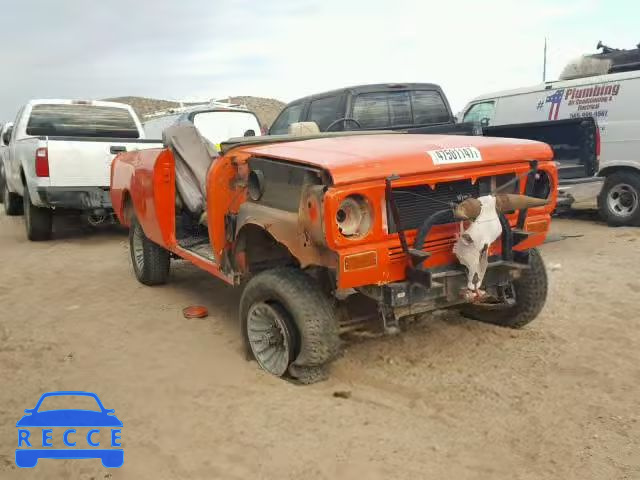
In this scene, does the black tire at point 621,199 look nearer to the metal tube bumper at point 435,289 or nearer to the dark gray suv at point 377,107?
the dark gray suv at point 377,107

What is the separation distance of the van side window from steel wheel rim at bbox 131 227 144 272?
6.52m

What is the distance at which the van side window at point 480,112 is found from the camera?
10289 mm

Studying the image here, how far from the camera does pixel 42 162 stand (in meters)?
7.85

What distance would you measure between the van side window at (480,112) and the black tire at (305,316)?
7.58 m

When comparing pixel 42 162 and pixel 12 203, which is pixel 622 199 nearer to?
pixel 42 162

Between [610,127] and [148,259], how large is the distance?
6548 millimetres

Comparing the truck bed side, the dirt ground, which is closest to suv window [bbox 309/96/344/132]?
the truck bed side

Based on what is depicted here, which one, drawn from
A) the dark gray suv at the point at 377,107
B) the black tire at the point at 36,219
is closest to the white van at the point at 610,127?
the dark gray suv at the point at 377,107

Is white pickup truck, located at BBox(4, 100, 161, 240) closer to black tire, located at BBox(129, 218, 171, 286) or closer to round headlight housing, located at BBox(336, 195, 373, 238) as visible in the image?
black tire, located at BBox(129, 218, 171, 286)

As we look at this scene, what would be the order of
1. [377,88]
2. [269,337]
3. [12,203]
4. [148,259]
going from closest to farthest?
1. [269,337]
2. [148,259]
3. [377,88]
4. [12,203]

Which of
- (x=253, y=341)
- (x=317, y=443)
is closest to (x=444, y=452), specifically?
(x=317, y=443)

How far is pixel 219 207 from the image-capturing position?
4164 millimetres

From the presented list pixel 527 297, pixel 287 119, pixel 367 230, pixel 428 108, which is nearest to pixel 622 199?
pixel 428 108

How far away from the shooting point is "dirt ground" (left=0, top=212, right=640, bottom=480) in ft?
9.39
